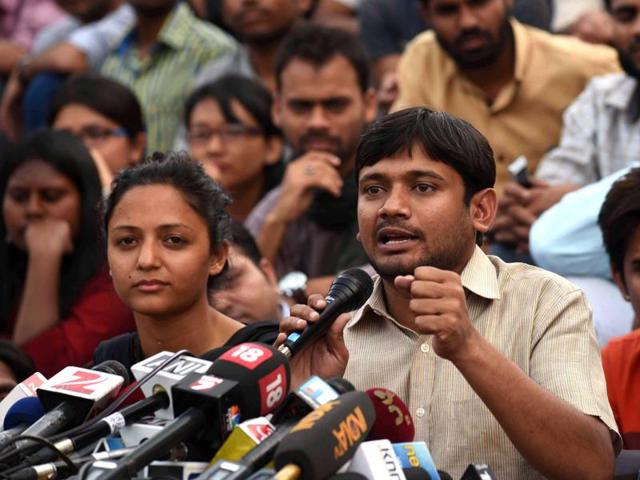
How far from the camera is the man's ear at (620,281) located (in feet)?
14.9

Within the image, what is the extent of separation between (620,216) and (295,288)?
160 cm

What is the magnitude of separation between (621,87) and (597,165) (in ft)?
1.08

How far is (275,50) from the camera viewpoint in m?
7.64

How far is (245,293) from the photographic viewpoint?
5.00 meters

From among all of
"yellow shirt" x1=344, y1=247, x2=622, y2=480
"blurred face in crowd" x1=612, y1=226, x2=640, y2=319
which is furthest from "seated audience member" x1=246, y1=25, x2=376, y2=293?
"yellow shirt" x1=344, y1=247, x2=622, y2=480

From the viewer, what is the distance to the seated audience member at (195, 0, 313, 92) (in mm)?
7609

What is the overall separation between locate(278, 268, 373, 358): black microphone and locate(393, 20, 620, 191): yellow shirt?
288 cm

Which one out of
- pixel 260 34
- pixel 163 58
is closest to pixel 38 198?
pixel 260 34

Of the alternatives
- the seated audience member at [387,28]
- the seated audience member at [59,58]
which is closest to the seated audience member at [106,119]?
the seated audience member at [59,58]

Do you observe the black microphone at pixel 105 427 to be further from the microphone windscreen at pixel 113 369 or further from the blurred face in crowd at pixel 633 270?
the blurred face in crowd at pixel 633 270

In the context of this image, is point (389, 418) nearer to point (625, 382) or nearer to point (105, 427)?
point (105, 427)

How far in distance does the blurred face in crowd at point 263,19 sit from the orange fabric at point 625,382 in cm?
373

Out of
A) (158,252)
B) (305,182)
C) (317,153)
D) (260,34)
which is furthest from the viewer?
(260,34)

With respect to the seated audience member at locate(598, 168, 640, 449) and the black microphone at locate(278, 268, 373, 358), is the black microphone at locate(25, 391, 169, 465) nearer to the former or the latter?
the black microphone at locate(278, 268, 373, 358)
